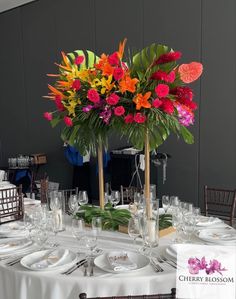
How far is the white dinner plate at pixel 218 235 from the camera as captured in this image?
212 cm

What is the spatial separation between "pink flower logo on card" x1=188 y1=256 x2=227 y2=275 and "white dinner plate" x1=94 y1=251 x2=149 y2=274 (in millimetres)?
760

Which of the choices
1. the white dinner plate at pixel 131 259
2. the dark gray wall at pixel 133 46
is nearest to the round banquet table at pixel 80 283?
the white dinner plate at pixel 131 259

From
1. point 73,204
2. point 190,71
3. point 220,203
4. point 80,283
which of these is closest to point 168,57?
point 190,71

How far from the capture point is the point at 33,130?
8289 mm

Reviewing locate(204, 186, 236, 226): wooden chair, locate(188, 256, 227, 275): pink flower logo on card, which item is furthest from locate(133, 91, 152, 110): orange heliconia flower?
locate(204, 186, 236, 226): wooden chair

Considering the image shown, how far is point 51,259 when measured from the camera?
1902 millimetres

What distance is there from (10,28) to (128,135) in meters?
7.29

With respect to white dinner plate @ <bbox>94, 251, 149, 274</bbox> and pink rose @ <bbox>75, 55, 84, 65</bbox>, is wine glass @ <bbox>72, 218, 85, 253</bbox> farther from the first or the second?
pink rose @ <bbox>75, 55, 84, 65</bbox>

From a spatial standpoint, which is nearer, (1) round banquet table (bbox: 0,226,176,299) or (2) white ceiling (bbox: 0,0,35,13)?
(1) round banquet table (bbox: 0,226,176,299)

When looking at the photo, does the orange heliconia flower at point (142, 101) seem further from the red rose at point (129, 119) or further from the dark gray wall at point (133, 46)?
the dark gray wall at point (133, 46)

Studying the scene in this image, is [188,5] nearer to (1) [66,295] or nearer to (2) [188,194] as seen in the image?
(2) [188,194]

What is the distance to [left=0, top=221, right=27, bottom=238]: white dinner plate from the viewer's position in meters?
2.32

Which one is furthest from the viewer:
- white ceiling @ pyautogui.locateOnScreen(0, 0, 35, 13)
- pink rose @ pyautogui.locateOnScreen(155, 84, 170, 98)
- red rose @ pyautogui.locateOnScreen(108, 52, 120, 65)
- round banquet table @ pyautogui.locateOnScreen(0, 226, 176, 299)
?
white ceiling @ pyautogui.locateOnScreen(0, 0, 35, 13)

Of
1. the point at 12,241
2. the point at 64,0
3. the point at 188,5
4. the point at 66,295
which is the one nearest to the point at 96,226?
the point at 66,295
